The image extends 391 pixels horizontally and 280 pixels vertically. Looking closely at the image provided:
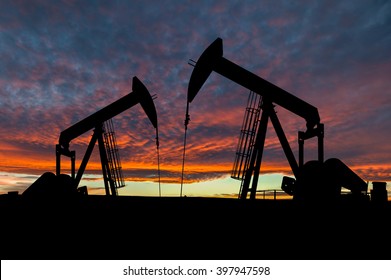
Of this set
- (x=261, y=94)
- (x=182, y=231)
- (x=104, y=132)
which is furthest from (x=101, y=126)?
(x=182, y=231)

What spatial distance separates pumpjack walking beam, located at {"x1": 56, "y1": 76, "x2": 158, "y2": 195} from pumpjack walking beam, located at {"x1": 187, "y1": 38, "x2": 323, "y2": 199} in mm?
3049

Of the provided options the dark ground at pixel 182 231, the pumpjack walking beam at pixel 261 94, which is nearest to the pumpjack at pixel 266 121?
the pumpjack walking beam at pixel 261 94

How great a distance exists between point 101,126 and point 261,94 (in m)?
7.05

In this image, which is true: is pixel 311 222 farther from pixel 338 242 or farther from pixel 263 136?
pixel 263 136

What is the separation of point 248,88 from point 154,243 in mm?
6512

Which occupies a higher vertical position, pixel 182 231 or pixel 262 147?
pixel 262 147

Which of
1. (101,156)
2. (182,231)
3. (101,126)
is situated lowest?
(182,231)

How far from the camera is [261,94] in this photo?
11.2m

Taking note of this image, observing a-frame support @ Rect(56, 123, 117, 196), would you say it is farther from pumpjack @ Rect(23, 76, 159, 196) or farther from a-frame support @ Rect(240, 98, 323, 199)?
a-frame support @ Rect(240, 98, 323, 199)

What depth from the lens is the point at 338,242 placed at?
7.06 meters

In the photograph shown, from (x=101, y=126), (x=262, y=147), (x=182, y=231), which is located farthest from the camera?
(x=101, y=126)

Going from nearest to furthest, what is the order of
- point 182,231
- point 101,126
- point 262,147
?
point 182,231 → point 262,147 → point 101,126

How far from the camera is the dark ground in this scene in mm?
6617

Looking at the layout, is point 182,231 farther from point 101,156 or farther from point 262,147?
point 101,156
